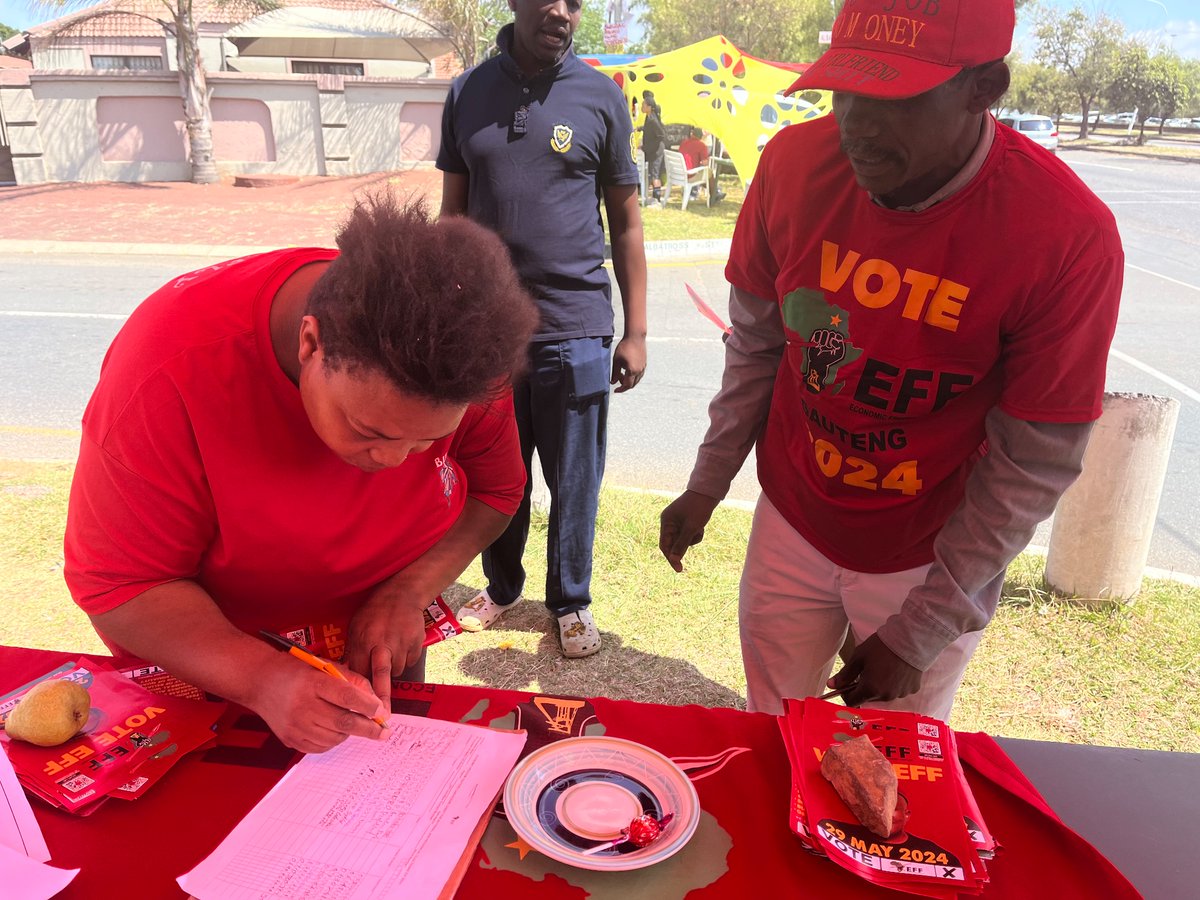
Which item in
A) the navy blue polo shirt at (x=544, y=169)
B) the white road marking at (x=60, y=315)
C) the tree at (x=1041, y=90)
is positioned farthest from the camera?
the tree at (x=1041, y=90)

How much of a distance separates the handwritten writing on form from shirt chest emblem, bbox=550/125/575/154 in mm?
2011

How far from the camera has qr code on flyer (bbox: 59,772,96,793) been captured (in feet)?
3.83

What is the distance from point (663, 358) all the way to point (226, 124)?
46.7 feet

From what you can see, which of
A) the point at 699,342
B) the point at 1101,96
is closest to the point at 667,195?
the point at 699,342

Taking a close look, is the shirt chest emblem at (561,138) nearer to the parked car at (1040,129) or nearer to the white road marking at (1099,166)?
the parked car at (1040,129)

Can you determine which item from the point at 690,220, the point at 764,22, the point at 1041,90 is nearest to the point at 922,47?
the point at 690,220

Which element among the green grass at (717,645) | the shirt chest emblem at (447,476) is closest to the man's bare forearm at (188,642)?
the shirt chest emblem at (447,476)

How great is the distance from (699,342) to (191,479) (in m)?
6.35

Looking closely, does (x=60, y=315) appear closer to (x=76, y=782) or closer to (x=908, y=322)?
(x=76, y=782)

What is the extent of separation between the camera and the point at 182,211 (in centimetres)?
1333

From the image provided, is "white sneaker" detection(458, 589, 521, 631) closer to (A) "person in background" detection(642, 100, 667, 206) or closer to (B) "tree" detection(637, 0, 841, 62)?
(A) "person in background" detection(642, 100, 667, 206)

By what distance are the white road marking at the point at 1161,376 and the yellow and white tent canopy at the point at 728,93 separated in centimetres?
530

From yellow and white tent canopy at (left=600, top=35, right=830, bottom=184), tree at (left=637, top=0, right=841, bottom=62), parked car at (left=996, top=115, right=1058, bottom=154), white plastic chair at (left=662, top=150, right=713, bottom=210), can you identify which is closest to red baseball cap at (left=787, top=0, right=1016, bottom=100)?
yellow and white tent canopy at (left=600, top=35, right=830, bottom=184)

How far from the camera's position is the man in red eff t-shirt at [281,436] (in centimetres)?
107
